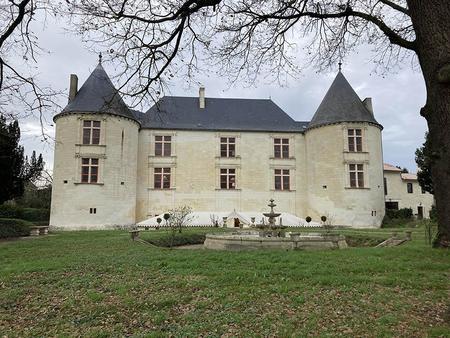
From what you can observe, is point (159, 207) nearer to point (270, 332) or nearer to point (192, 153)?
point (192, 153)

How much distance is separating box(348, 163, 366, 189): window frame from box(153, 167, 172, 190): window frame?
13.0 m

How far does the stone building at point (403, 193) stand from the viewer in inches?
1444

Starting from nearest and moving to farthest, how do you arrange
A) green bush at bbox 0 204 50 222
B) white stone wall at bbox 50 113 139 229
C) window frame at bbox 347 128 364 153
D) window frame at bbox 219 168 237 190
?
white stone wall at bbox 50 113 139 229 < green bush at bbox 0 204 50 222 < window frame at bbox 347 128 364 153 < window frame at bbox 219 168 237 190

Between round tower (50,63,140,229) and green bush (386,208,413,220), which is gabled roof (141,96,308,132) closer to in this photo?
round tower (50,63,140,229)

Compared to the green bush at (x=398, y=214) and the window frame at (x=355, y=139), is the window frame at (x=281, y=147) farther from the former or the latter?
the green bush at (x=398, y=214)

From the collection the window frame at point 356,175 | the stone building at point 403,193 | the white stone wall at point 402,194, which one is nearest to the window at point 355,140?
the window frame at point 356,175

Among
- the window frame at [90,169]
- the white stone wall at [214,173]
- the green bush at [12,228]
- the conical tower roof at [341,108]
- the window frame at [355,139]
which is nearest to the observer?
the green bush at [12,228]

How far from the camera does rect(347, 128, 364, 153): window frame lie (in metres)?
26.2

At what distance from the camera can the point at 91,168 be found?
2422cm

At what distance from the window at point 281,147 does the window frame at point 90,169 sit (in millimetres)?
13110

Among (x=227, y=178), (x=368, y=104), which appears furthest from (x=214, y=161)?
(x=368, y=104)

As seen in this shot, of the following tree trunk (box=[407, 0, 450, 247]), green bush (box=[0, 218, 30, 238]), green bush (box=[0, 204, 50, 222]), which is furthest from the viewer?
green bush (box=[0, 204, 50, 222])

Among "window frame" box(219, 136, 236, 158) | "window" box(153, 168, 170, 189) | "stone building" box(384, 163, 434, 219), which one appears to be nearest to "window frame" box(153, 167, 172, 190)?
"window" box(153, 168, 170, 189)

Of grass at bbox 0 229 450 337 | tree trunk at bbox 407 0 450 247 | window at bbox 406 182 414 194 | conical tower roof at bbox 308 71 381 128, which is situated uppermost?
conical tower roof at bbox 308 71 381 128
